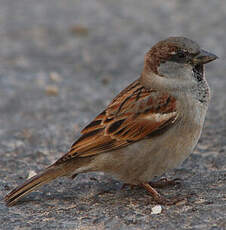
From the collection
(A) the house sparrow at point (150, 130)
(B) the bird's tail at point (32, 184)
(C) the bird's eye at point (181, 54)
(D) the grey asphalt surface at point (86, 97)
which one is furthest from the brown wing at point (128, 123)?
(D) the grey asphalt surface at point (86, 97)

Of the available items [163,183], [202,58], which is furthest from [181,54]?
[163,183]

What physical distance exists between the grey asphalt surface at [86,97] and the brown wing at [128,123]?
0.48 metres

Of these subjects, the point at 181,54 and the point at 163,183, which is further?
the point at 163,183

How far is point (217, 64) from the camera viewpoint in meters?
7.85

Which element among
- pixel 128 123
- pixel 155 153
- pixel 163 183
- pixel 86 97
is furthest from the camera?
pixel 86 97

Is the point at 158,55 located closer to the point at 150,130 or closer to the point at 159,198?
the point at 150,130

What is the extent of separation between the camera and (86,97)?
7125mm

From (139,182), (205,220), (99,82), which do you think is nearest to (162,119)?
(139,182)

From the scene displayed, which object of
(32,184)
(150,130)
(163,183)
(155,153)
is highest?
(150,130)

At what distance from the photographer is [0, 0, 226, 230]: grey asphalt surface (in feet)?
13.9

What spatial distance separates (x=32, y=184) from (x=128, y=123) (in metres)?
0.92

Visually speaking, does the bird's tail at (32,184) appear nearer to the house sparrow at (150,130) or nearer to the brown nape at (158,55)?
the house sparrow at (150,130)

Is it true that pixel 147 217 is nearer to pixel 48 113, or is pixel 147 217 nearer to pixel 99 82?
pixel 48 113

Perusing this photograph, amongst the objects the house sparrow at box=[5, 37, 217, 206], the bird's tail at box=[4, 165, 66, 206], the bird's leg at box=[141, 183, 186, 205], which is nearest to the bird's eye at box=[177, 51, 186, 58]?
the house sparrow at box=[5, 37, 217, 206]
